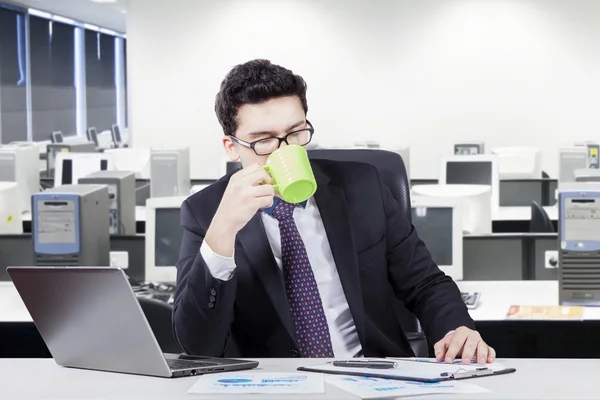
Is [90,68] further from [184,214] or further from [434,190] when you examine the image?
[184,214]

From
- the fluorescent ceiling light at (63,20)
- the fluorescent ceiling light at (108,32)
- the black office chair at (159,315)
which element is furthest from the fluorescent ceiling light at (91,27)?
the black office chair at (159,315)

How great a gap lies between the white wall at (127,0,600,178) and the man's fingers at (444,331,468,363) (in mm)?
8336

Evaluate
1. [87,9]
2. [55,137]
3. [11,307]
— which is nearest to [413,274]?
[11,307]

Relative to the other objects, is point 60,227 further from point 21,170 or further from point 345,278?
point 21,170

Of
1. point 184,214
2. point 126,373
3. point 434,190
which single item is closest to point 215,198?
point 184,214

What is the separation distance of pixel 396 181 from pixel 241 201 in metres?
0.75

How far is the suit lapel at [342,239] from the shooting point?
2.14 metres

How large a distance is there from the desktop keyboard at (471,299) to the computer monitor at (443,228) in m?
0.23

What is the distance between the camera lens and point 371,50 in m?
10.3

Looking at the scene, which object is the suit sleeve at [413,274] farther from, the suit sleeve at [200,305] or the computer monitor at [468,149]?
the computer monitor at [468,149]

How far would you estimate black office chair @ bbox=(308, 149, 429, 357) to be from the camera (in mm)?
2379

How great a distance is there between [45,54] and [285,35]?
20.3 ft

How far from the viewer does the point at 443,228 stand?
13.0 ft

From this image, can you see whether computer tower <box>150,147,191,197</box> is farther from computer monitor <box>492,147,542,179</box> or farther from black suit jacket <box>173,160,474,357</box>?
black suit jacket <box>173,160,474,357</box>
